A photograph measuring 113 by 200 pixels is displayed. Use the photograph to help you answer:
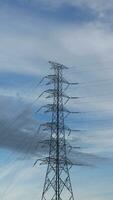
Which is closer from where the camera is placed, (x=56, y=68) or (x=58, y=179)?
(x=58, y=179)

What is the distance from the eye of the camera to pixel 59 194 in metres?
105

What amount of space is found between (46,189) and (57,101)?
50.1 feet

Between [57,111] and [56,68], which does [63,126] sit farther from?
[56,68]

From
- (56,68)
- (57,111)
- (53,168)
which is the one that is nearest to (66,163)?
(53,168)

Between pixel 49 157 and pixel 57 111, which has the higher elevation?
pixel 57 111

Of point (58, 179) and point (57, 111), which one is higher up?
point (57, 111)

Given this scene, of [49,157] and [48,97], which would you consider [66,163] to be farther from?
[48,97]

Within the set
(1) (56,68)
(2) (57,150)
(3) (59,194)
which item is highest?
(1) (56,68)

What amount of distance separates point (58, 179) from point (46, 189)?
111 inches

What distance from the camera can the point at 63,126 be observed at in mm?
108312

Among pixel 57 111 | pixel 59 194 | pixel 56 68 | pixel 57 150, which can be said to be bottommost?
pixel 59 194

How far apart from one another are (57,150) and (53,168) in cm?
318

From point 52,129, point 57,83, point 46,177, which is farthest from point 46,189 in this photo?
point 57,83

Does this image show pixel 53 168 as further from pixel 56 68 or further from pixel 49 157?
pixel 56 68
